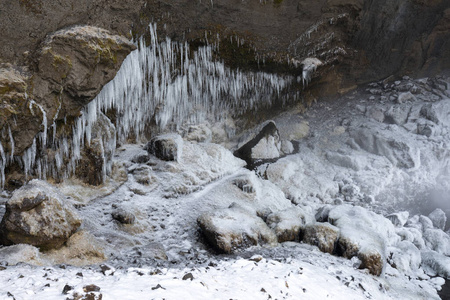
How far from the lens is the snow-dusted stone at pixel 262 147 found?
10133 millimetres

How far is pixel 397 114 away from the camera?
38.3 ft

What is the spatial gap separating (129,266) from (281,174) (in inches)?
215

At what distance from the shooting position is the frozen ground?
4.42 meters

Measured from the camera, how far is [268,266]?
17.3 ft

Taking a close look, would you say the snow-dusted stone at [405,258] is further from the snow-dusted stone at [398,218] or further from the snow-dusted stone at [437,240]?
the snow-dusted stone at [398,218]

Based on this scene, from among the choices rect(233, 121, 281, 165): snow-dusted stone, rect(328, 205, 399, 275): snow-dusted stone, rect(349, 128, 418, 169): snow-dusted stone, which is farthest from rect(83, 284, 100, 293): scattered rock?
rect(349, 128, 418, 169): snow-dusted stone

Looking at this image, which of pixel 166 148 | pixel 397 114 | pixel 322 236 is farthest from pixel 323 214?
pixel 397 114

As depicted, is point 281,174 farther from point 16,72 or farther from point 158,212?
point 16,72

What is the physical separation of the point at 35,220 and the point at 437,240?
7.93 meters

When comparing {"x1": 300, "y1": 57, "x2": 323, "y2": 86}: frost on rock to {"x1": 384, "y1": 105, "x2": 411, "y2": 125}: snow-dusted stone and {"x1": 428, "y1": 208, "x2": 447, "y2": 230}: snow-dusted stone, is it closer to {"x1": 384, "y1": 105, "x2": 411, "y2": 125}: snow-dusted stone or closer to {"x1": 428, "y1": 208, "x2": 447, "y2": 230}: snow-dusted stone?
{"x1": 384, "y1": 105, "x2": 411, "y2": 125}: snow-dusted stone

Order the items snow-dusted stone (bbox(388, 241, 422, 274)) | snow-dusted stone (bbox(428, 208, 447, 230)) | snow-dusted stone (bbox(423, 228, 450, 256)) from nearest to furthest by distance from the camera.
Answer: snow-dusted stone (bbox(388, 241, 422, 274))
snow-dusted stone (bbox(423, 228, 450, 256))
snow-dusted stone (bbox(428, 208, 447, 230))

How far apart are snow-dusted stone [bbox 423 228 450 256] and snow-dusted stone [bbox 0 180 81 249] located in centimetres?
737

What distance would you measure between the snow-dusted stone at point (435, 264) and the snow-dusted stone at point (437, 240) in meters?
0.51

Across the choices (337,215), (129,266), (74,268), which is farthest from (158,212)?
(337,215)
